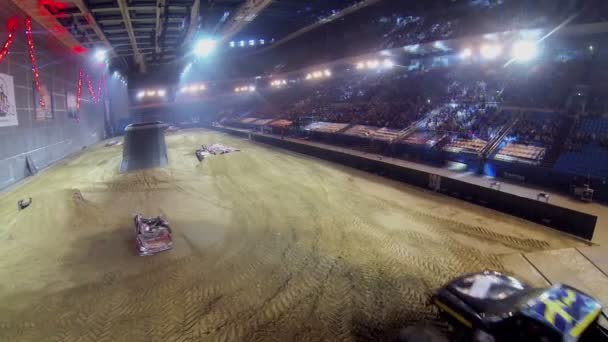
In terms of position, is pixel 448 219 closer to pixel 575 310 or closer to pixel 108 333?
pixel 575 310

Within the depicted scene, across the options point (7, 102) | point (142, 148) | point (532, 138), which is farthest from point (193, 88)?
point (532, 138)

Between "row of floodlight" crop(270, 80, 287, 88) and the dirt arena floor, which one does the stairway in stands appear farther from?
"row of floodlight" crop(270, 80, 287, 88)

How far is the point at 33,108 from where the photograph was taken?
41.1 ft

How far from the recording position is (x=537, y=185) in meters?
9.95

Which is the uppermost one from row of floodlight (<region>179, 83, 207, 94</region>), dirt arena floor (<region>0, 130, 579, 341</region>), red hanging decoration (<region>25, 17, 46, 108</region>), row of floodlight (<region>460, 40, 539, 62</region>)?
row of floodlight (<region>179, 83, 207, 94</region>)

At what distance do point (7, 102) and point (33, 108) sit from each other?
250cm

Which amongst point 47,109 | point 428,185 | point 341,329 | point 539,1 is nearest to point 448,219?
point 428,185

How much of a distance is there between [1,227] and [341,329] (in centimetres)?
943

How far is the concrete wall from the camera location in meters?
10.7

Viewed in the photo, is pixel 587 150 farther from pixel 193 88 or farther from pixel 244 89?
pixel 193 88

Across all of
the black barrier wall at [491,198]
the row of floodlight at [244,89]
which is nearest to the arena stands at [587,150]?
the black barrier wall at [491,198]

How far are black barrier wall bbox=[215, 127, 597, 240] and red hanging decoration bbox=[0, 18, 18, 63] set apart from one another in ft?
45.6

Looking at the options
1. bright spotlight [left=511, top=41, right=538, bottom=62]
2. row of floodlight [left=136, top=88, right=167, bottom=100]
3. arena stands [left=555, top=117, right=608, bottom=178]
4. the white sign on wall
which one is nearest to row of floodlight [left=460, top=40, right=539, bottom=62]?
bright spotlight [left=511, top=41, right=538, bottom=62]

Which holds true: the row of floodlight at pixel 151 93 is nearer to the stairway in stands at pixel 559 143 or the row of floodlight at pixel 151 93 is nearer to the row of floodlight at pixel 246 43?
the row of floodlight at pixel 246 43
